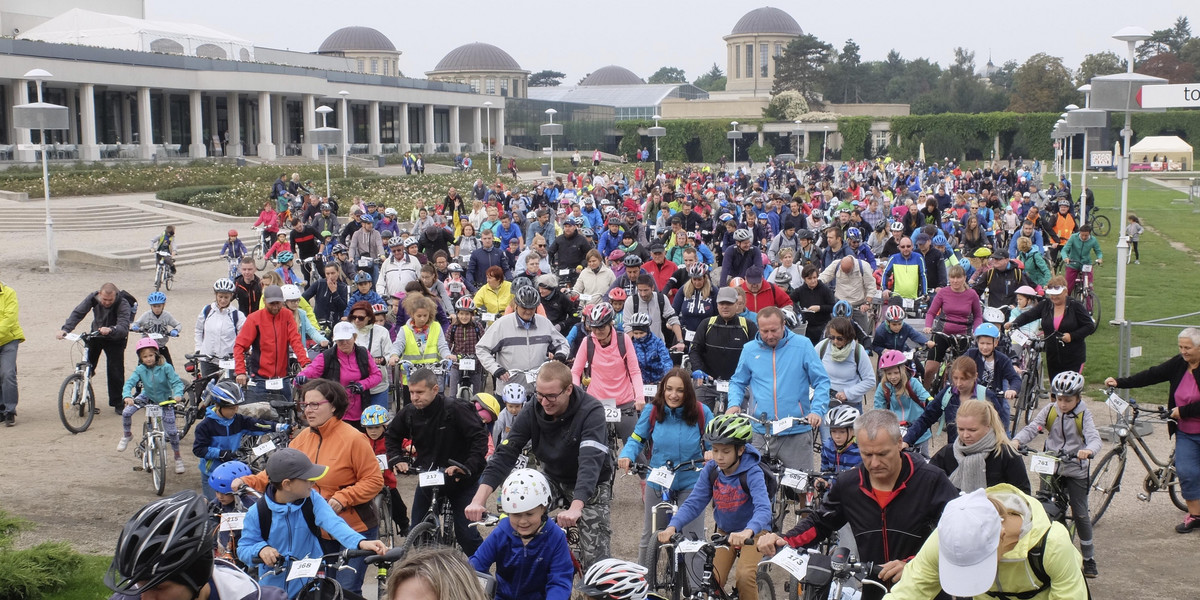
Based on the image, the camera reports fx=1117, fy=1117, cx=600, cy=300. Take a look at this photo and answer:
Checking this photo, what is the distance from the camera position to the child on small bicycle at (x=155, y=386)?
443 inches

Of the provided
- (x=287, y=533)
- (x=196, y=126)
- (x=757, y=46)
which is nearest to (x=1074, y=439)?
(x=287, y=533)

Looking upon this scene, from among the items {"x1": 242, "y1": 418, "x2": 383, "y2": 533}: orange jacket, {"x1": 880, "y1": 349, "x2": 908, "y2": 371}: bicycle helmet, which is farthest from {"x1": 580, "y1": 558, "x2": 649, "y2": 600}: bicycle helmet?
{"x1": 880, "y1": 349, "x2": 908, "y2": 371}: bicycle helmet

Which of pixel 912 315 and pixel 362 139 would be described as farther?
pixel 362 139

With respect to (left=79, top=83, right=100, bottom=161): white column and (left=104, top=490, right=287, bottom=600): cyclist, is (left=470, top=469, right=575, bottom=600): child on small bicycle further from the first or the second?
(left=79, top=83, right=100, bottom=161): white column

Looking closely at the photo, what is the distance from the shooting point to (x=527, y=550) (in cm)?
543

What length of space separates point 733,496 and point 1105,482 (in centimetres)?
468

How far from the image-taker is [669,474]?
23.4 feet

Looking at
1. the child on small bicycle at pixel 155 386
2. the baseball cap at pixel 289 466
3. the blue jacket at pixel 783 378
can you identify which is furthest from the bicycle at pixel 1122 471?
the child on small bicycle at pixel 155 386

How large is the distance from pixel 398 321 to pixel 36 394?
16.9 feet

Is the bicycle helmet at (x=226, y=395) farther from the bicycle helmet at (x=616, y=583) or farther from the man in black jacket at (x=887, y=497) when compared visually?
the bicycle helmet at (x=616, y=583)

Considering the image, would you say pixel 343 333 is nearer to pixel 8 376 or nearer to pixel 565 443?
pixel 565 443

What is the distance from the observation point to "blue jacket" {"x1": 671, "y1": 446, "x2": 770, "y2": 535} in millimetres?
6723

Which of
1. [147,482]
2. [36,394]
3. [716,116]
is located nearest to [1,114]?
[36,394]

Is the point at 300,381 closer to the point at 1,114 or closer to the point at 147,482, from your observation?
the point at 147,482
